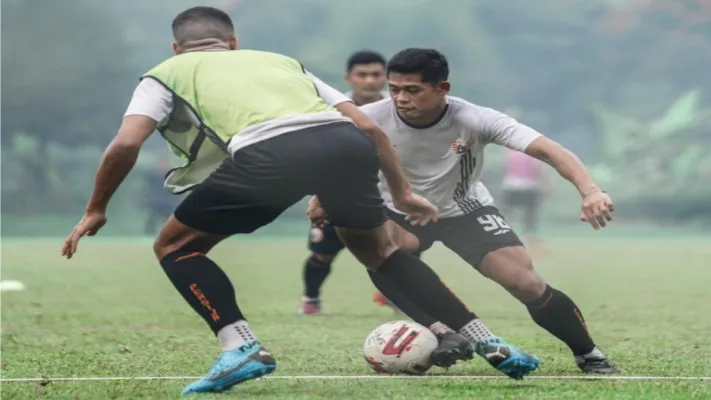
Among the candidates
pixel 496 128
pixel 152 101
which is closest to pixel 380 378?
pixel 496 128

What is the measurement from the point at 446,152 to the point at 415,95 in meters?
0.41


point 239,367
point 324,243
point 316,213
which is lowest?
point 324,243

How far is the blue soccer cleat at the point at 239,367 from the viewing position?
209 inches

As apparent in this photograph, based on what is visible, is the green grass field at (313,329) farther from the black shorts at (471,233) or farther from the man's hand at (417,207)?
the man's hand at (417,207)

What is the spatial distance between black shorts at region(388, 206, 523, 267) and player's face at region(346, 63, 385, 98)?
349 cm

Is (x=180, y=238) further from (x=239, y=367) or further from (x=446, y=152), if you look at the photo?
(x=446, y=152)

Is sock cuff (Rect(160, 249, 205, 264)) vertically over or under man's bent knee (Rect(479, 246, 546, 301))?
under

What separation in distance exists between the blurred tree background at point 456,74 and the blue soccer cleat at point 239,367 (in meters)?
26.8

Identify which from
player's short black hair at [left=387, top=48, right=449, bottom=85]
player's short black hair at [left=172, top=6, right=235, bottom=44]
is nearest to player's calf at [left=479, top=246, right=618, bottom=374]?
player's short black hair at [left=387, top=48, right=449, bottom=85]

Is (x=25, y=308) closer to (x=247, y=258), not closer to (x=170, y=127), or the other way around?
(x=170, y=127)

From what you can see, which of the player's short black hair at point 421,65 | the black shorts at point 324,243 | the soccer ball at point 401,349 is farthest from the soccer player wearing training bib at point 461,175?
the black shorts at point 324,243

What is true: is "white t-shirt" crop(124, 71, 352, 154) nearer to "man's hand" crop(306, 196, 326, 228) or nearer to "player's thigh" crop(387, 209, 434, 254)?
"man's hand" crop(306, 196, 326, 228)

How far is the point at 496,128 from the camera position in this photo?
6.44 meters

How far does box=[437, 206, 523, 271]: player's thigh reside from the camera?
266 inches
